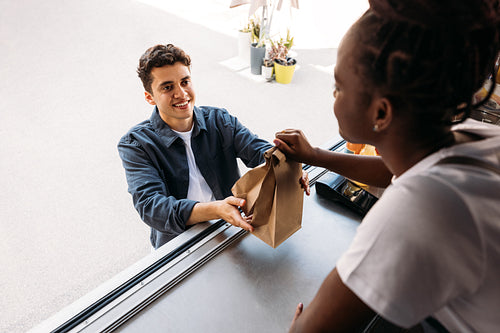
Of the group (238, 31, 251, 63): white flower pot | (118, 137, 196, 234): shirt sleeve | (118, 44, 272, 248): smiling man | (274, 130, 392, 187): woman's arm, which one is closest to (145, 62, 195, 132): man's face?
(118, 44, 272, 248): smiling man

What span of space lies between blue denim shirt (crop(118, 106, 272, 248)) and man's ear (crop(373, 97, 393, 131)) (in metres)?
0.74

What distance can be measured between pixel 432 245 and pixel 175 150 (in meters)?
1.15

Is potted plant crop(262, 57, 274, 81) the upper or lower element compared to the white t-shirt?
lower

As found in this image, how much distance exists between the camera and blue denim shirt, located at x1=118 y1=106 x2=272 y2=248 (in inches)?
47.5

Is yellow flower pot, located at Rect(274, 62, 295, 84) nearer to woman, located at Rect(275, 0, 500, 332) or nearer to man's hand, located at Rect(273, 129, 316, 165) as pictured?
man's hand, located at Rect(273, 129, 316, 165)

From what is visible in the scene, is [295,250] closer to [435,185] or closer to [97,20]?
[435,185]

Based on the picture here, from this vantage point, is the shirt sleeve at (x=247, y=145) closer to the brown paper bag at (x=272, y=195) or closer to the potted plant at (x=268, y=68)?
the brown paper bag at (x=272, y=195)

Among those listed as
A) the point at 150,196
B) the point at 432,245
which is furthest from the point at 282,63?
the point at 432,245

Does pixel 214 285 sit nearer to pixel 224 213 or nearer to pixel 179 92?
pixel 224 213

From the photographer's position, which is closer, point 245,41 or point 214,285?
point 214,285

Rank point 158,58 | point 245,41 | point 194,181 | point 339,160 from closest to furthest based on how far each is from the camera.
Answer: point 339,160 → point 158,58 → point 194,181 → point 245,41

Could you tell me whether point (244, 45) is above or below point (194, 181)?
below

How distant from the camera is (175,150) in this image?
4.74 ft

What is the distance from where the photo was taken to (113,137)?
3188mm
